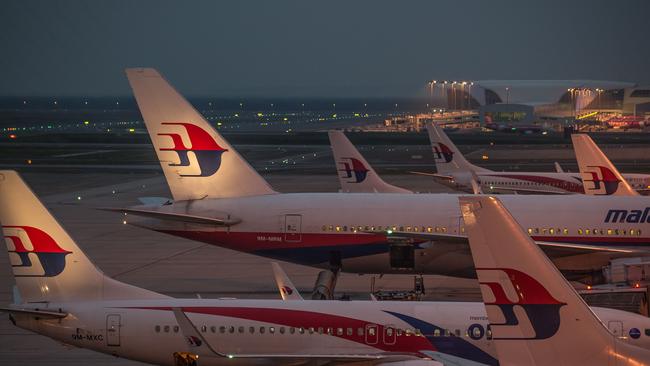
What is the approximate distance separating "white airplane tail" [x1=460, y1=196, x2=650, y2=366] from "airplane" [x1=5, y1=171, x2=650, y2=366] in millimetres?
7885

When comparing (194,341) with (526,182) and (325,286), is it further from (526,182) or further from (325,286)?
(526,182)

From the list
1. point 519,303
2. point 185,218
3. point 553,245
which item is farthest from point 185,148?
point 519,303

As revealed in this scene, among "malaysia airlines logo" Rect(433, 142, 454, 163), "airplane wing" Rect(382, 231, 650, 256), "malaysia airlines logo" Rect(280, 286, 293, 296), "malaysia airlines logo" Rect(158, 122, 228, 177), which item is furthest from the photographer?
"malaysia airlines logo" Rect(433, 142, 454, 163)

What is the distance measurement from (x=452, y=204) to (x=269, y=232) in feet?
22.1

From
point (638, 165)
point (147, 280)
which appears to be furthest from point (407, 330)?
point (638, 165)

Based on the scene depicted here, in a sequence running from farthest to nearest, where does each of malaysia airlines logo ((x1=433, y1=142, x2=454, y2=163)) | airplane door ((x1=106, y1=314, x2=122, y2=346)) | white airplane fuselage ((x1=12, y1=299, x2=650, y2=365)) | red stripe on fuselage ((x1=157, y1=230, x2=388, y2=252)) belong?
malaysia airlines logo ((x1=433, y1=142, x2=454, y2=163))
red stripe on fuselage ((x1=157, y1=230, x2=388, y2=252))
airplane door ((x1=106, y1=314, x2=122, y2=346))
white airplane fuselage ((x1=12, y1=299, x2=650, y2=365))

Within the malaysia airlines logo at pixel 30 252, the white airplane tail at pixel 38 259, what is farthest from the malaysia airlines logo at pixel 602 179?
the malaysia airlines logo at pixel 30 252

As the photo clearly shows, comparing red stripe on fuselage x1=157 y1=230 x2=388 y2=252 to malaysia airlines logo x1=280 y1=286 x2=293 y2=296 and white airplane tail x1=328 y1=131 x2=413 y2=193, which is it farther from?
white airplane tail x1=328 y1=131 x2=413 y2=193

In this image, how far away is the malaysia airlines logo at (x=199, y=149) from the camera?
124ft

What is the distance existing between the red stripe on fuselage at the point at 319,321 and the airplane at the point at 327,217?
12294 mm

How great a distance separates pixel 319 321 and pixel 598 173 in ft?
91.9

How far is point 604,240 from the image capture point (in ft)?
121

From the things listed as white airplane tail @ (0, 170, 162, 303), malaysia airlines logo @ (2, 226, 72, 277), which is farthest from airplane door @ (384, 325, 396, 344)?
malaysia airlines logo @ (2, 226, 72, 277)

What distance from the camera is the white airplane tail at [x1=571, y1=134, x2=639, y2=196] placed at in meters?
48.3
